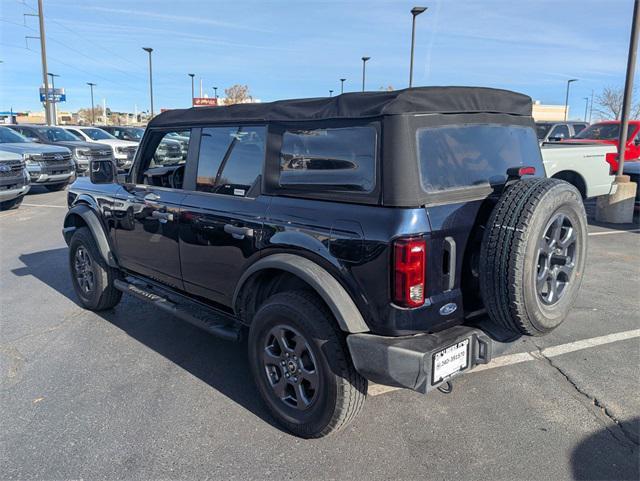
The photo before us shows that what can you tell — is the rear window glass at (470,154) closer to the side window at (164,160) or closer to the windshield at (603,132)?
the side window at (164,160)

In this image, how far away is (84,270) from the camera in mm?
5145

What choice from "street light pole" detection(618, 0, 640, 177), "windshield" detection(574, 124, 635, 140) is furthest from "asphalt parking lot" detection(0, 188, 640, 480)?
"windshield" detection(574, 124, 635, 140)

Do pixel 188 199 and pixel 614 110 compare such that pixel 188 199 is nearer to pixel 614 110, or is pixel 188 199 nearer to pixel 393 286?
pixel 393 286

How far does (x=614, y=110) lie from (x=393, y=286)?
43.7 m

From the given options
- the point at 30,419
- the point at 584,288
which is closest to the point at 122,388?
the point at 30,419

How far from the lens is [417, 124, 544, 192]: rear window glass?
2.71 m

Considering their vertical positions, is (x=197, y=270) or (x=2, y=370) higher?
(x=197, y=270)

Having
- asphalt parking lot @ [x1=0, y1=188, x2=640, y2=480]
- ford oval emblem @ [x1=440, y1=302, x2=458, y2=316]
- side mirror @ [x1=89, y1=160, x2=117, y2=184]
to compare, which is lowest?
asphalt parking lot @ [x1=0, y1=188, x2=640, y2=480]

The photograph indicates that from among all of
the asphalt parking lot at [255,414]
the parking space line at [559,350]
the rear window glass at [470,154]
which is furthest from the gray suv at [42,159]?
the rear window glass at [470,154]

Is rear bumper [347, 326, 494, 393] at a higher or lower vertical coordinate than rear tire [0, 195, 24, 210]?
higher

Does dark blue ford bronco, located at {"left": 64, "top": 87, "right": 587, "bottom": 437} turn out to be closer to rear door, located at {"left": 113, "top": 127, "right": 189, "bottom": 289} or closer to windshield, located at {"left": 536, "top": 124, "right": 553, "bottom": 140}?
rear door, located at {"left": 113, "top": 127, "right": 189, "bottom": 289}

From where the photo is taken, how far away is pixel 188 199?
379 cm

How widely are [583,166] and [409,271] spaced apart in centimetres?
814

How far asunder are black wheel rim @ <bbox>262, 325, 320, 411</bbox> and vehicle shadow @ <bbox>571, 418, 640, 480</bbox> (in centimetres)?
147
